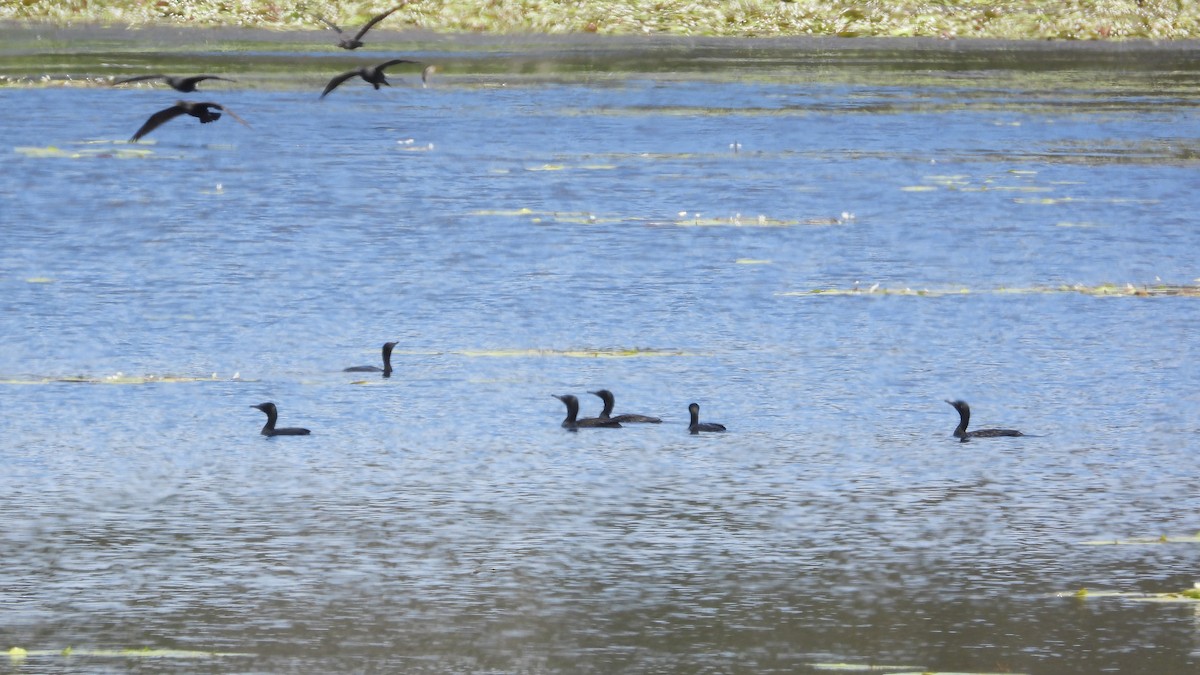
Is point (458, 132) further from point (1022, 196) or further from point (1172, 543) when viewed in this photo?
point (1172, 543)

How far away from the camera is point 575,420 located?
1512cm

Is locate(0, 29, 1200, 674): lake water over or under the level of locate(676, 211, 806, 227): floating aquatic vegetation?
over

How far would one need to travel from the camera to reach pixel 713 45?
7156 cm

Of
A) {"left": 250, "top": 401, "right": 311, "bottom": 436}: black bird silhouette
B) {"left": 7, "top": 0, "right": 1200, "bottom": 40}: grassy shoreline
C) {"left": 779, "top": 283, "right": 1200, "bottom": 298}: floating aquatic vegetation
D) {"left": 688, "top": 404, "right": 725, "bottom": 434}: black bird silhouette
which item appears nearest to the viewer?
{"left": 250, "top": 401, "right": 311, "bottom": 436}: black bird silhouette

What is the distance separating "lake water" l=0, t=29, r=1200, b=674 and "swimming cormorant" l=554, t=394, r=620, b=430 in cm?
26

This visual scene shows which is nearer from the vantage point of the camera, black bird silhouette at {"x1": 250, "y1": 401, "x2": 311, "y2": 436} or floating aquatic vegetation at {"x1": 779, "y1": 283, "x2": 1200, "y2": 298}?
black bird silhouette at {"x1": 250, "y1": 401, "x2": 311, "y2": 436}

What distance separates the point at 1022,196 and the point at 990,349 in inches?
459

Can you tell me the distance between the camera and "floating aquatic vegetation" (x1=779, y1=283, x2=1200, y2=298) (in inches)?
821

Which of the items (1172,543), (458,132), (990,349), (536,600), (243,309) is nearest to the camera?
(536,600)

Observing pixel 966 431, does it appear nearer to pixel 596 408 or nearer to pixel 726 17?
pixel 596 408

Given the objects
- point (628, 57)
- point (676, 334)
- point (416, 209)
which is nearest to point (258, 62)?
point (628, 57)

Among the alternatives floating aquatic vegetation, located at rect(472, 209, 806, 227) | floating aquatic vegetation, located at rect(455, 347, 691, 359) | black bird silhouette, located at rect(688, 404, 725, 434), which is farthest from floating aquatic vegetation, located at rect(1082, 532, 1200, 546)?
floating aquatic vegetation, located at rect(472, 209, 806, 227)

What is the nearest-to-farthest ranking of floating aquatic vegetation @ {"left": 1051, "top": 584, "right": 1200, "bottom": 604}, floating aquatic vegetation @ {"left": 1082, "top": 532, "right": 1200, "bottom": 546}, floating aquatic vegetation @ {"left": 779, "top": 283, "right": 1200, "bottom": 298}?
floating aquatic vegetation @ {"left": 1051, "top": 584, "right": 1200, "bottom": 604}
floating aquatic vegetation @ {"left": 1082, "top": 532, "right": 1200, "bottom": 546}
floating aquatic vegetation @ {"left": 779, "top": 283, "right": 1200, "bottom": 298}

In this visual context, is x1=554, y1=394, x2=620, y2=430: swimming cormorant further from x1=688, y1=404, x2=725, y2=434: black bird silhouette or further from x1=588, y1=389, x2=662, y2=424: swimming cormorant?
x1=688, y1=404, x2=725, y2=434: black bird silhouette
